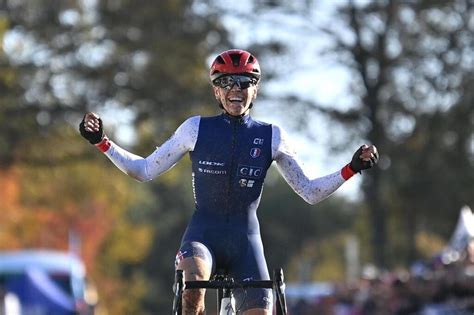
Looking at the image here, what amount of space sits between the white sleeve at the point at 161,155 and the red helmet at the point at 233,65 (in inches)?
15.9

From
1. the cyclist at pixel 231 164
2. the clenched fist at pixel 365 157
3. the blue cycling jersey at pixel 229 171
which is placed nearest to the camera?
the clenched fist at pixel 365 157

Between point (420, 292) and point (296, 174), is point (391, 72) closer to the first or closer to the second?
point (420, 292)

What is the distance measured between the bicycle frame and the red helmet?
5.19ft

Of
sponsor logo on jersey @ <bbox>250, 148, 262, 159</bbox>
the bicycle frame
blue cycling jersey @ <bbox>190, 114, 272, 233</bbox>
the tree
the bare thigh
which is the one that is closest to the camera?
the bicycle frame

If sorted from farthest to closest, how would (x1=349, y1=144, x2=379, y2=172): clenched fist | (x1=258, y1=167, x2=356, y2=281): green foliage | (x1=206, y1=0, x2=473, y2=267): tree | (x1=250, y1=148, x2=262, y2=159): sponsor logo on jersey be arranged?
(x1=258, y1=167, x2=356, y2=281): green foliage → (x1=206, y1=0, x2=473, y2=267): tree → (x1=250, y1=148, x2=262, y2=159): sponsor logo on jersey → (x1=349, y1=144, x2=379, y2=172): clenched fist

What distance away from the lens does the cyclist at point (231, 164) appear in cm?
1091

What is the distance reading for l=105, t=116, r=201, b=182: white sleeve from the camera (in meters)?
11.2

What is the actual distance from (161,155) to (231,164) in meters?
0.53

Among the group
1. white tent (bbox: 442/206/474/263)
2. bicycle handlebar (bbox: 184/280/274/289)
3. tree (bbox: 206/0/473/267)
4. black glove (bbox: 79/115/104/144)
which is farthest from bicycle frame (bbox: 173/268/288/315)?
tree (bbox: 206/0/473/267)

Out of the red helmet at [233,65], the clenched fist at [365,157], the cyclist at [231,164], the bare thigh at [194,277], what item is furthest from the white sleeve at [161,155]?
the clenched fist at [365,157]

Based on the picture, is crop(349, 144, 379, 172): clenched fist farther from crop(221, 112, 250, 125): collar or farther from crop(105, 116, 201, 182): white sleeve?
crop(105, 116, 201, 182): white sleeve

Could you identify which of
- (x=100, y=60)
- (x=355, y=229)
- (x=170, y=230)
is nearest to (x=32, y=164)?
(x=100, y=60)

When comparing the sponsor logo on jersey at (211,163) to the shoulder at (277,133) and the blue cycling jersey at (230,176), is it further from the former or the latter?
the shoulder at (277,133)

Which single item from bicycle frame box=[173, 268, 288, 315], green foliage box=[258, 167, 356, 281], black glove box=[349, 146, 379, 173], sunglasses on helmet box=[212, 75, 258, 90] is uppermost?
green foliage box=[258, 167, 356, 281]
